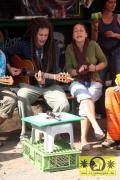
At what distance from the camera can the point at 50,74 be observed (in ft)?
20.6

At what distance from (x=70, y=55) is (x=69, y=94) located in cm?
48

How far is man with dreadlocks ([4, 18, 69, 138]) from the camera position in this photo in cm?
625

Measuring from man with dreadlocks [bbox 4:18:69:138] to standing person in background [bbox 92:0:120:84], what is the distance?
3.01 ft

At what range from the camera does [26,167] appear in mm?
5516

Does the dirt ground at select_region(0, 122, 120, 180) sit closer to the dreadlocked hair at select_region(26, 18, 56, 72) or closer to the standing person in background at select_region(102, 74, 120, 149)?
the standing person in background at select_region(102, 74, 120, 149)

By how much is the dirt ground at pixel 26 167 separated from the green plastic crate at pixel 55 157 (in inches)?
2.2

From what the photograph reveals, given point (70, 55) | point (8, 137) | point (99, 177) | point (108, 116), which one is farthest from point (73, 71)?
point (99, 177)

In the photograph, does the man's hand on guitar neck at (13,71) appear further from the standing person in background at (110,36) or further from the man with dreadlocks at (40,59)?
the standing person in background at (110,36)

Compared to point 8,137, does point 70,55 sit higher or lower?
higher

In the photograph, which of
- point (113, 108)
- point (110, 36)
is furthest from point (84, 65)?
point (110, 36)

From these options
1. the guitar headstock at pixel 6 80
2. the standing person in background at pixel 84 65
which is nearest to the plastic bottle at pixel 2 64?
the guitar headstock at pixel 6 80

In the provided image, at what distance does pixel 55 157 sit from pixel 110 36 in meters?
2.37

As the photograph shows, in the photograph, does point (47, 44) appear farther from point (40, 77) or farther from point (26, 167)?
point (26, 167)

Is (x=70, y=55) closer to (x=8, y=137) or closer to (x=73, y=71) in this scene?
(x=73, y=71)
